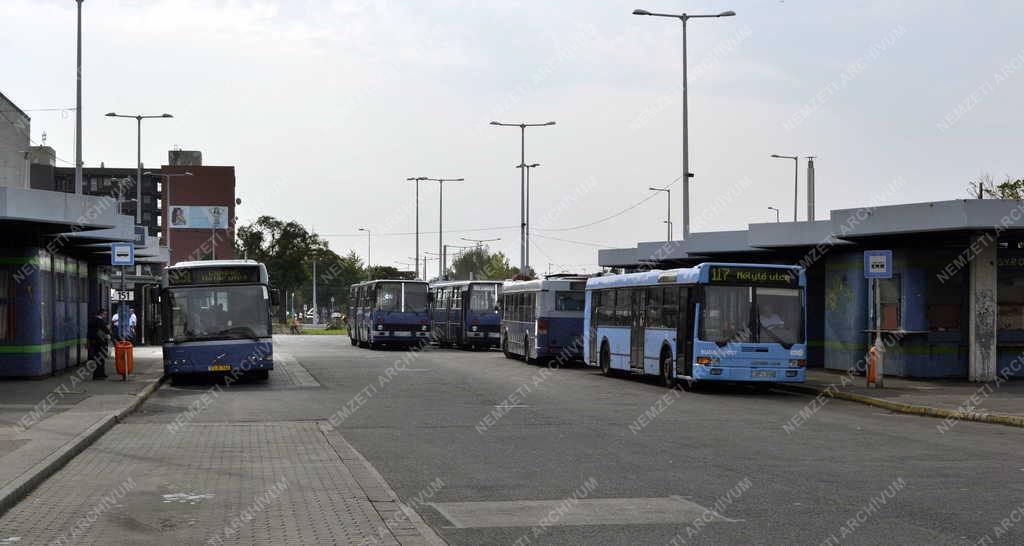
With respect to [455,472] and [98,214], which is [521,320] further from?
[455,472]

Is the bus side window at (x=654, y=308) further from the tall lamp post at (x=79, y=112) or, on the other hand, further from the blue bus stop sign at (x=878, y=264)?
the tall lamp post at (x=79, y=112)

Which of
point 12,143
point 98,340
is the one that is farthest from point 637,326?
point 12,143

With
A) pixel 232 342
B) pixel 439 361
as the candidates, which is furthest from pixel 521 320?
pixel 232 342

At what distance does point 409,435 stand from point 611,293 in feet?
52.7

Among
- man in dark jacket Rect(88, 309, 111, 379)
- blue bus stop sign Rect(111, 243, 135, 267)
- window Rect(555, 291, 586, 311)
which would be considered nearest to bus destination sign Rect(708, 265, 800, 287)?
window Rect(555, 291, 586, 311)

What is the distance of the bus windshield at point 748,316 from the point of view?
2548 centimetres

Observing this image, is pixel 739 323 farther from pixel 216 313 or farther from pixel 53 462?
pixel 53 462

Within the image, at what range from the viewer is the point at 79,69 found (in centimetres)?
3397

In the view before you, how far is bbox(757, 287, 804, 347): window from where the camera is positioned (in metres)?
25.5

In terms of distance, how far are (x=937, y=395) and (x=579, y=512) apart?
1580cm

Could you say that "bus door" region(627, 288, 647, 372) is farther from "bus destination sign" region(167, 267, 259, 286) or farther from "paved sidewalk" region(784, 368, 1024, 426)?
"bus destination sign" region(167, 267, 259, 286)

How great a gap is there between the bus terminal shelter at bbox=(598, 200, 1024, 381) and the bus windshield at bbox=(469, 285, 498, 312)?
21.3 meters

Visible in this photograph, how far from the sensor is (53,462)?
13.0 metres

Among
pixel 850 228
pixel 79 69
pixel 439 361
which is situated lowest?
pixel 439 361
